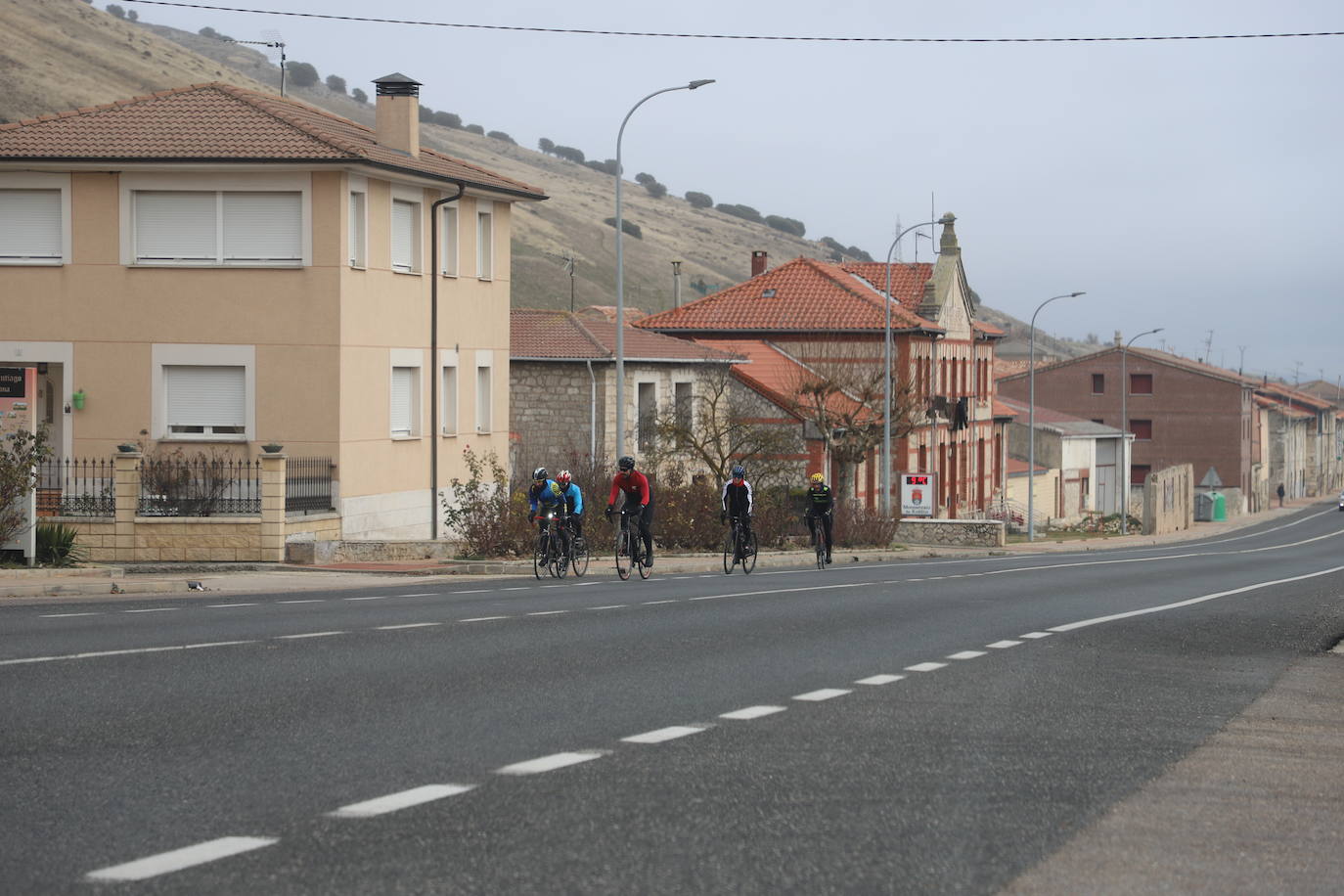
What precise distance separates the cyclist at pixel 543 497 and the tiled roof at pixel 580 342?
2188 centimetres

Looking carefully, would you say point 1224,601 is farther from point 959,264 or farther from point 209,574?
point 959,264

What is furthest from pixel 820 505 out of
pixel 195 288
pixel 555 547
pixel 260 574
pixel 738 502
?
pixel 195 288

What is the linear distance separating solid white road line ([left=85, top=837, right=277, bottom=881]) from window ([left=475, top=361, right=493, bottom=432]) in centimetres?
3059

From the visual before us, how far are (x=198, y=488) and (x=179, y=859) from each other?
23.3 m

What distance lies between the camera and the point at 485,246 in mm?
36594

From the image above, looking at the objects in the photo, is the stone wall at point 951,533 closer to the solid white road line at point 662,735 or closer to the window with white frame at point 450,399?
the window with white frame at point 450,399

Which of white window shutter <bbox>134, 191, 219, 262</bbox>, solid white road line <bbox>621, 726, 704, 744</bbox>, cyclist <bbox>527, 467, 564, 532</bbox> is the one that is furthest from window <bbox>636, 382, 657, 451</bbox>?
solid white road line <bbox>621, 726, 704, 744</bbox>

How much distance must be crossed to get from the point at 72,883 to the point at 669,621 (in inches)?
405

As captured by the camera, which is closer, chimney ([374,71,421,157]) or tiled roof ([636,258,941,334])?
chimney ([374,71,421,157])

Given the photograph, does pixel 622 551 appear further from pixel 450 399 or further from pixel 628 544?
pixel 450 399

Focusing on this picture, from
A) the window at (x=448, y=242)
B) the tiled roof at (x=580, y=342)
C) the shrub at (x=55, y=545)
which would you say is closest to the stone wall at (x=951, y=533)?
the tiled roof at (x=580, y=342)

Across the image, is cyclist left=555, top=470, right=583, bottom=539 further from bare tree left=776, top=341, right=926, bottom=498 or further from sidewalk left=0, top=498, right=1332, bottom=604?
bare tree left=776, top=341, right=926, bottom=498

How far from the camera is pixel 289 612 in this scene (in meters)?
17.0

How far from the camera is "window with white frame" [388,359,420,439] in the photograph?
33.0m
